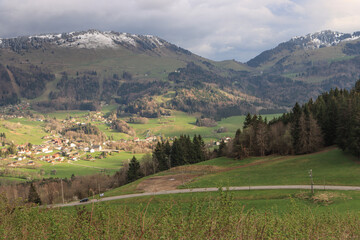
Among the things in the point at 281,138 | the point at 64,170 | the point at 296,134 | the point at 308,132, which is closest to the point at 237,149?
the point at 281,138

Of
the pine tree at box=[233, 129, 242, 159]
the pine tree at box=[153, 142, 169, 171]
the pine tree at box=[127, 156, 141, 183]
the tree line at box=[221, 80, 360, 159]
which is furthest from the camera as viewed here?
the pine tree at box=[153, 142, 169, 171]

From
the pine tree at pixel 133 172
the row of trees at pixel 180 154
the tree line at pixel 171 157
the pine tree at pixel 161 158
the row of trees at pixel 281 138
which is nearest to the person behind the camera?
the row of trees at pixel 281 138

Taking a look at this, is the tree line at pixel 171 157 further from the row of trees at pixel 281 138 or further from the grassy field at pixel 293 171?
the grassy field at pixel 293 171

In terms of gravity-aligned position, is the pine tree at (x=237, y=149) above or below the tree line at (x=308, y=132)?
below

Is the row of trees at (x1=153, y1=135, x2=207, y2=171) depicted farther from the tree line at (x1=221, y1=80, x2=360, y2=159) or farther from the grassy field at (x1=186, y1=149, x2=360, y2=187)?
the grassy field at (x1=186, y1=149, x2=360, y2=187)

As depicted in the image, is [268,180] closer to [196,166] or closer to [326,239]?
[196,166]

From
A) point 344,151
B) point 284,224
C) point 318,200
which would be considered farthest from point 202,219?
point 344,151

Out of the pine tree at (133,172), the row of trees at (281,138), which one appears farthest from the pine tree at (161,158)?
the row of trees at (281,138)

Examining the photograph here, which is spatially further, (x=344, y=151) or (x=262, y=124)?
(x=262, y=124)

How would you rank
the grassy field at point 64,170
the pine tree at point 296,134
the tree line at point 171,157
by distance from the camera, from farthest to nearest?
the grassy field at point 64,170 → the tree line at point 171,157 → the pine tree at point 296,134

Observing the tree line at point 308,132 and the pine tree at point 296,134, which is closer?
the tree line at point 308,132

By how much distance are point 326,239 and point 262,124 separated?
82321mm

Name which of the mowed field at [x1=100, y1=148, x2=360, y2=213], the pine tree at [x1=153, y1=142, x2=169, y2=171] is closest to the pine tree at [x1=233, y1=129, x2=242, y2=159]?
the mowed field at [x1=100, y1=148, x2=360, y2=213]

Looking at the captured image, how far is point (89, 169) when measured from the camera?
183500 millimetres
